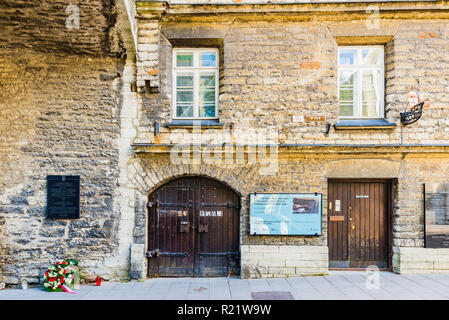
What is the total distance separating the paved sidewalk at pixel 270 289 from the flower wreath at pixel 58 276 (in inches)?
6.7

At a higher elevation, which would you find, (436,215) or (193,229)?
(436,215)

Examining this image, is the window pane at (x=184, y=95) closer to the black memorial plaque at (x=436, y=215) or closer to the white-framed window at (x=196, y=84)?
the white-framed window at (x=196, y=84)

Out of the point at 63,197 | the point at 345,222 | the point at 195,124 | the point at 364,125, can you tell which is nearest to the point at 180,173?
the point at 195,124

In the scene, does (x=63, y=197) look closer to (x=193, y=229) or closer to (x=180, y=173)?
(x=180, y=173)

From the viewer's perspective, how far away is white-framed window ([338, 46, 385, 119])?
658 cm

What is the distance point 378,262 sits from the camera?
647 centimetres

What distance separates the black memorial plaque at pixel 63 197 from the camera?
6148mm

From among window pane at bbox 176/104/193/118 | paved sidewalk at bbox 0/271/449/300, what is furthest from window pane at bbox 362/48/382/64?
paved sidewalk at bbox 0/271/449/300

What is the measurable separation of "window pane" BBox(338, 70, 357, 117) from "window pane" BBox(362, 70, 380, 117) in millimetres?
215

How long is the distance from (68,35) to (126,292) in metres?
4.72

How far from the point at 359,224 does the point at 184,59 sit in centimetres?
495

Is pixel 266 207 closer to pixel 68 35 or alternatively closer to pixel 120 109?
pixel 120 109

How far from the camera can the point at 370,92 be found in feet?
21.7
